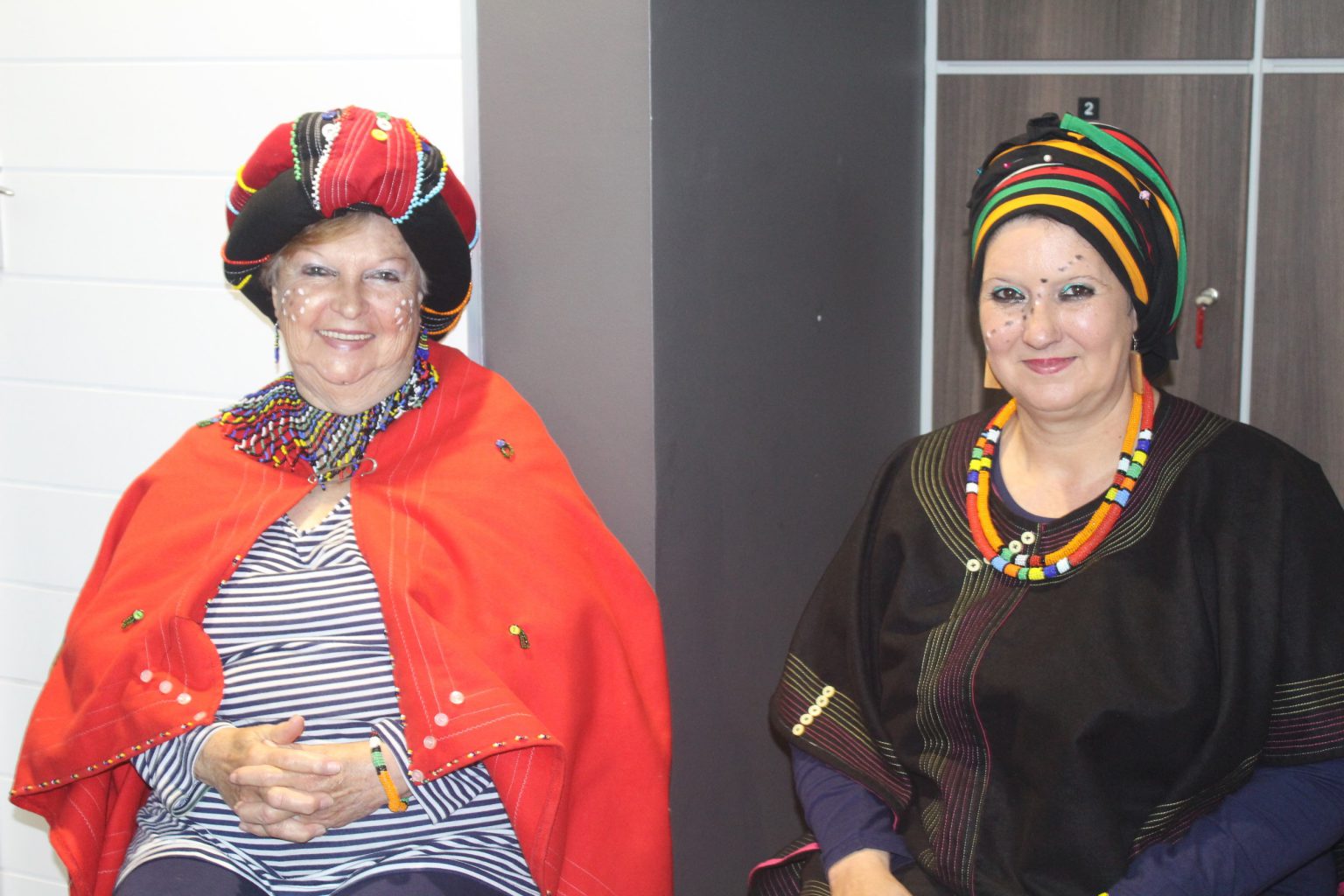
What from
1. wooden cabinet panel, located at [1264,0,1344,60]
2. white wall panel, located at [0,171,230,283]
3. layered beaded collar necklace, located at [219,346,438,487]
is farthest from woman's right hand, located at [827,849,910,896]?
wooden cabinet panel, located at [1264,0,1344,60]

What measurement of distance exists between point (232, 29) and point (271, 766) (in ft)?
4.31

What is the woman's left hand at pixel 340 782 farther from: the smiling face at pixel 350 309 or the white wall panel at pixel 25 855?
the white wall panel at pixel 25 855

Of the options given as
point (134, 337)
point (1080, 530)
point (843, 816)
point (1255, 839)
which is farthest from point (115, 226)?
point (1255, 839)

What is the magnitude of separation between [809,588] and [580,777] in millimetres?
747

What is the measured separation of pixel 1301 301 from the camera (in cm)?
252

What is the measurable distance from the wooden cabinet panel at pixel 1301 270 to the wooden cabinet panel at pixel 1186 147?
0.04 meters

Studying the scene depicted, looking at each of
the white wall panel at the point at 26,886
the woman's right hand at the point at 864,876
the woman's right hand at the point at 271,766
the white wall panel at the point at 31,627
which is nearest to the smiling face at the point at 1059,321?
the woman's right hand at the point at 864,876

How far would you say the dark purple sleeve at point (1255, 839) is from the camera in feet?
A: 5.31

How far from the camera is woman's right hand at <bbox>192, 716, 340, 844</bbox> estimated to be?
5.93 feet

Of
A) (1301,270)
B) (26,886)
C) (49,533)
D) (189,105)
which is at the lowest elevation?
(26,886)

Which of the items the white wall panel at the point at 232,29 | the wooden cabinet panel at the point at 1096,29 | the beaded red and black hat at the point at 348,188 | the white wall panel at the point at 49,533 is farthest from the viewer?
the white wall panel at the point at 49,533

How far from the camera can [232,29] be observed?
2.39 meters

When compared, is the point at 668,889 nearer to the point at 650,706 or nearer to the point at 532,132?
the point at 650,706

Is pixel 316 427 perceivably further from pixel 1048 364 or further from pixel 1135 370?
pixel 1135 370
